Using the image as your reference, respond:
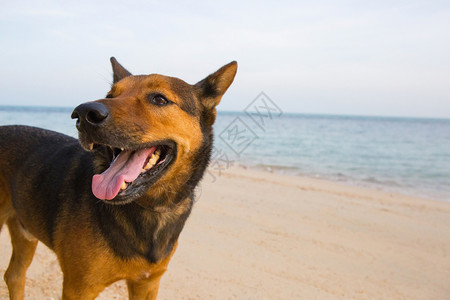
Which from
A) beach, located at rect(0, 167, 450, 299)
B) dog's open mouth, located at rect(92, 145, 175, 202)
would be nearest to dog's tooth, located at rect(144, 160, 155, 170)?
dog's open mouth, located at rect(92, 145, 175, 202)

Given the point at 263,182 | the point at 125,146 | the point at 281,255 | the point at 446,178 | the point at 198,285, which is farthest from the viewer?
the point at 446,178

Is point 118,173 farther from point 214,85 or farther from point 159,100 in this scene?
point 214,85

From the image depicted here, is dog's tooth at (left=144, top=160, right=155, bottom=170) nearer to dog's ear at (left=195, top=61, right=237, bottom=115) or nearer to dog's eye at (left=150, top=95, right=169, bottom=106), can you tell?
dog's eye at (left=150, top=95, right=169, bottom=106)

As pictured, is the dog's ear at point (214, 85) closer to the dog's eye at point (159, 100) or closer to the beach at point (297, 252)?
the dog's eye at point (159, 100)

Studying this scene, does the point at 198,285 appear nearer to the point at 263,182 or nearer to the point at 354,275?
the point at 354,275

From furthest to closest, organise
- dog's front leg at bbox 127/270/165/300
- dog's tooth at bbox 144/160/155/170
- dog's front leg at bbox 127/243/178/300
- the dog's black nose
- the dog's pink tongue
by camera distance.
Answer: dog's front leg at bbox 127/270/165/300, dog's front leg at bbox 127/243/178/300, dog's tooth at bbox 144/160/155/170, the dog's pink tongue, the dog's black nose

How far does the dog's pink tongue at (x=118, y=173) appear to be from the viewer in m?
2.41

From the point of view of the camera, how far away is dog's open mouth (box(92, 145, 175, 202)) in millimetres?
2412

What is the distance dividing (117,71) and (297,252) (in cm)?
337

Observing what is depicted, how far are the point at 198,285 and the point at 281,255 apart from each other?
137 centimetres

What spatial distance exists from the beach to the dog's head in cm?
186

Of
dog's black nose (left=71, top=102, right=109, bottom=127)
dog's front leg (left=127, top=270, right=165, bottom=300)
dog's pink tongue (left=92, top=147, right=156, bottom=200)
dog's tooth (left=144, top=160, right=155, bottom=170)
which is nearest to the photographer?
dog's black nose (left=71, top=102, right=109, bottom=127)

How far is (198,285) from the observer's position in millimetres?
4266

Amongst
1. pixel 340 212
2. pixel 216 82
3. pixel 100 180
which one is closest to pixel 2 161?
pixel 100 180
